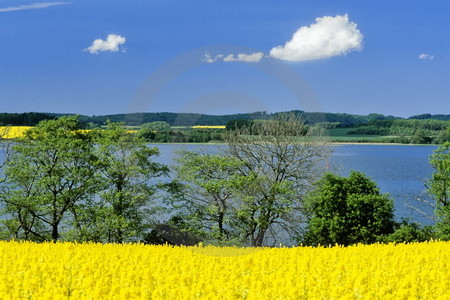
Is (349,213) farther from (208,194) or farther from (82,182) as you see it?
(82,182)

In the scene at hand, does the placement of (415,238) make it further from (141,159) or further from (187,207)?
(141,159)

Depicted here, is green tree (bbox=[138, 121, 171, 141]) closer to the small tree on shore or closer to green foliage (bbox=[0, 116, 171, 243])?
green foliage (bbox=[0, 116, 171, 243])

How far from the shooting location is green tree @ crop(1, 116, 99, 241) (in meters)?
36.2

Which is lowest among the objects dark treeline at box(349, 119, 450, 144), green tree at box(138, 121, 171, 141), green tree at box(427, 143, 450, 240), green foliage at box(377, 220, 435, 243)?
green foliage at box(377, 220, 435, 243)

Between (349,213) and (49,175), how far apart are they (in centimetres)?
2163

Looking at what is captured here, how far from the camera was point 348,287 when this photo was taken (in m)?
6.68

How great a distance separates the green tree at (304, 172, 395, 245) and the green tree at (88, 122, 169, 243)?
11335 millimetres

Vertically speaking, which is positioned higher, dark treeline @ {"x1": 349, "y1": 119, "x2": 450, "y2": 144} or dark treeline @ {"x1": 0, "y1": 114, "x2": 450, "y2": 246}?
dark treeline @ {"x1": 349, "y1": 119, "x2": 450, "y2": 144}

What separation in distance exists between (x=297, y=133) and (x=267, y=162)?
11.6 feet

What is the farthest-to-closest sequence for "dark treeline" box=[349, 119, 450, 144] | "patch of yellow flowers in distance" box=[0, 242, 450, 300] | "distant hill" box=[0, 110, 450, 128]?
"dark treeline" box=[349, 119, 450, 144]
"distant hill" box=[0, 110, 450, 128]
"patch of yellow flowers in distance" box=[0, 242, 450, 300]

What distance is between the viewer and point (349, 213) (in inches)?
1181

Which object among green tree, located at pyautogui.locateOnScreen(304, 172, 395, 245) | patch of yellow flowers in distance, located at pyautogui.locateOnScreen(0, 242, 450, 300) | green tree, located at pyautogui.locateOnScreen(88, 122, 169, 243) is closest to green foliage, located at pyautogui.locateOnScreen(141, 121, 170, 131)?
green tree, located at pyautogui.locateOnScreen(88, 122, 169, 243)

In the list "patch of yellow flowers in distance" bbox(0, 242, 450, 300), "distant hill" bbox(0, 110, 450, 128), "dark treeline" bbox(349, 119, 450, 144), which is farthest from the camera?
"dark treeline" bbox(349, 119, 450, 144)

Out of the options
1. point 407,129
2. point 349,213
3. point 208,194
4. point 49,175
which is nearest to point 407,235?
point 349,213
